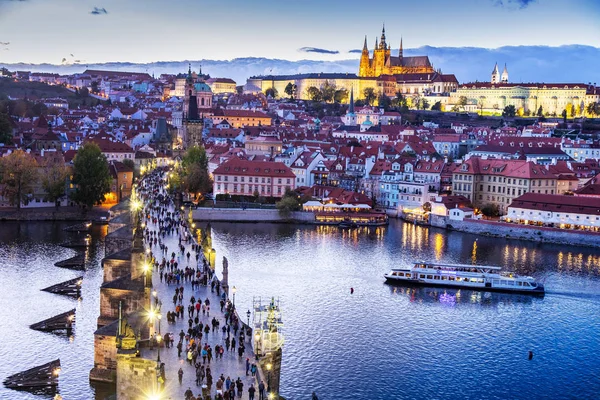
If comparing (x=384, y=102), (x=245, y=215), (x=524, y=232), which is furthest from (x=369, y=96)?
(x=524, y=232)

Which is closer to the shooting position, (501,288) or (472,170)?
(501,288)

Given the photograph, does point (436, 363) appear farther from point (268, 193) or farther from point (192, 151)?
point (192, 151)

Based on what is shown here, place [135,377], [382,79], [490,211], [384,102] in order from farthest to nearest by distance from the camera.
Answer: [382,79] < [384,102] < [490,211] < [135,377]

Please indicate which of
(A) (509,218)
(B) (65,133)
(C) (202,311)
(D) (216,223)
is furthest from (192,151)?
(C) (202,311)

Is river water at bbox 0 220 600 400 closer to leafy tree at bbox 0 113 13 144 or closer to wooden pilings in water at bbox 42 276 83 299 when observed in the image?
wooden pilings in water at bbox 42 276 83 299

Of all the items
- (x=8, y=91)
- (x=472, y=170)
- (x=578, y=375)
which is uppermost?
(x=8, y=91)

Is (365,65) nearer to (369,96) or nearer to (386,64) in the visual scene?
(386,64)
